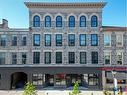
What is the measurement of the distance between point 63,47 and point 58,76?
5014mm

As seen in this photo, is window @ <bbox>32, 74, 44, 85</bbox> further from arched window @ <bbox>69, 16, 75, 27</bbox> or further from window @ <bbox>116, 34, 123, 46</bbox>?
window @ <bbox>116, 34, 123, 46</bbox>

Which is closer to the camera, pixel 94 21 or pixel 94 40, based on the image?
pixel 94 40

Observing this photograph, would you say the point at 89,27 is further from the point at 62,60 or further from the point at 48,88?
the point at 48,88

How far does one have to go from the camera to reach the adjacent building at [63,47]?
1101 inches

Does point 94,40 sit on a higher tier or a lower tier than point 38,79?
higher

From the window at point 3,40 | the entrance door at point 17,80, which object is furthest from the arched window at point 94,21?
the entrance door at point 17,80

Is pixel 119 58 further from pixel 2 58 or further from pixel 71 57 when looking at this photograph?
pixel 2 58

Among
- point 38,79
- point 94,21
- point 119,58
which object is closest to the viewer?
point 119,58

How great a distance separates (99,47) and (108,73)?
4539 millimetres

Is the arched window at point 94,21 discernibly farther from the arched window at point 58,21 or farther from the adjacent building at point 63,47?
the arched window at point 58,21

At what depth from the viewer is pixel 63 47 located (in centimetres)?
2842

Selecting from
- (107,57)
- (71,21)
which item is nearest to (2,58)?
(71,21)

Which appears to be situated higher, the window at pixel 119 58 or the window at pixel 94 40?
the window at pixel 94 40

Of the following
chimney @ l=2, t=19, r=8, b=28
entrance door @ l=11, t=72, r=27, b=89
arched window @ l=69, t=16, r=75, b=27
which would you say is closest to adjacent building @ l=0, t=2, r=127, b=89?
arched window @ l=69, t=16, r=75, b=27
